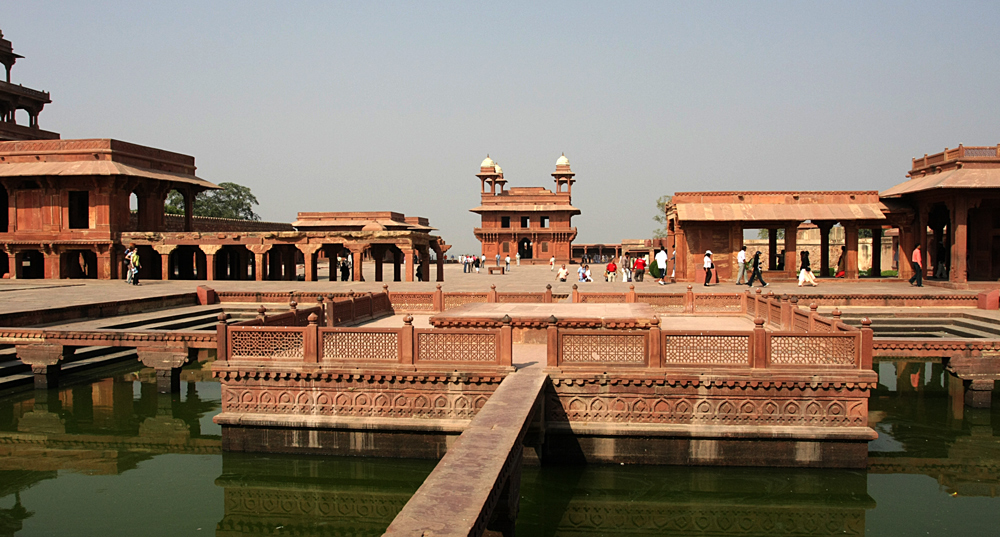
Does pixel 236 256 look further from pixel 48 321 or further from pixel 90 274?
pixel 48 321

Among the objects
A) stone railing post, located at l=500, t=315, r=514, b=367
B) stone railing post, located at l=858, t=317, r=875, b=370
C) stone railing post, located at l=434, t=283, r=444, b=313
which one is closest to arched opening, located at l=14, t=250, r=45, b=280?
stone railing post, located at l=434, t=283, r=444, b=313

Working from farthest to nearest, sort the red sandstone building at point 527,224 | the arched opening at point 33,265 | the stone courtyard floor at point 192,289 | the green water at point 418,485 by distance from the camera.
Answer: the red sandstone building at point 527,224
the arched opening at point 33,265
the stone courtyard floor at point 192,289
the green water at point 418,485

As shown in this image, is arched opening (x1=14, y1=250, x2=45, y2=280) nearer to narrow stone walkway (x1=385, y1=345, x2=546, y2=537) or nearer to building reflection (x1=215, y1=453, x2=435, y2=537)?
building reflection (x1=215, y1=453, x2=435, y2=537)

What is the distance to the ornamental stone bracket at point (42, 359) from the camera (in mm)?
13234

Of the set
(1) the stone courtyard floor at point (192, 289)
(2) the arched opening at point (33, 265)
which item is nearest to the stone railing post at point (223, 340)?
(1) the stone courtyard floor at point (192, 289)

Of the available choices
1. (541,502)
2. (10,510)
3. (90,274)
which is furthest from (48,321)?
(90,274)

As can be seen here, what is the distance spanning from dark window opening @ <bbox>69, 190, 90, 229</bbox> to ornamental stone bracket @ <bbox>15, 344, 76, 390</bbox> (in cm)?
1946

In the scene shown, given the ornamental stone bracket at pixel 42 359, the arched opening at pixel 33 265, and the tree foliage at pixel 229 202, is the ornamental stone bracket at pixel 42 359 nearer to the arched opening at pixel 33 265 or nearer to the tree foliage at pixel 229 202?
the arched opening at pixel 33 265

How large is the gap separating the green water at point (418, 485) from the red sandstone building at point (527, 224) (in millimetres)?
50203

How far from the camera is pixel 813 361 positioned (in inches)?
358

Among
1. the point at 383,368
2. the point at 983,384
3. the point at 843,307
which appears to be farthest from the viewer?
the point at 843,307

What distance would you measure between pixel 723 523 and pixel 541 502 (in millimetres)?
2019

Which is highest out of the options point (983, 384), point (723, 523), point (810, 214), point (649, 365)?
point (810, 214)

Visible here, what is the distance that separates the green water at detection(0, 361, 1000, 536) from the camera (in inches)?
A: 310
